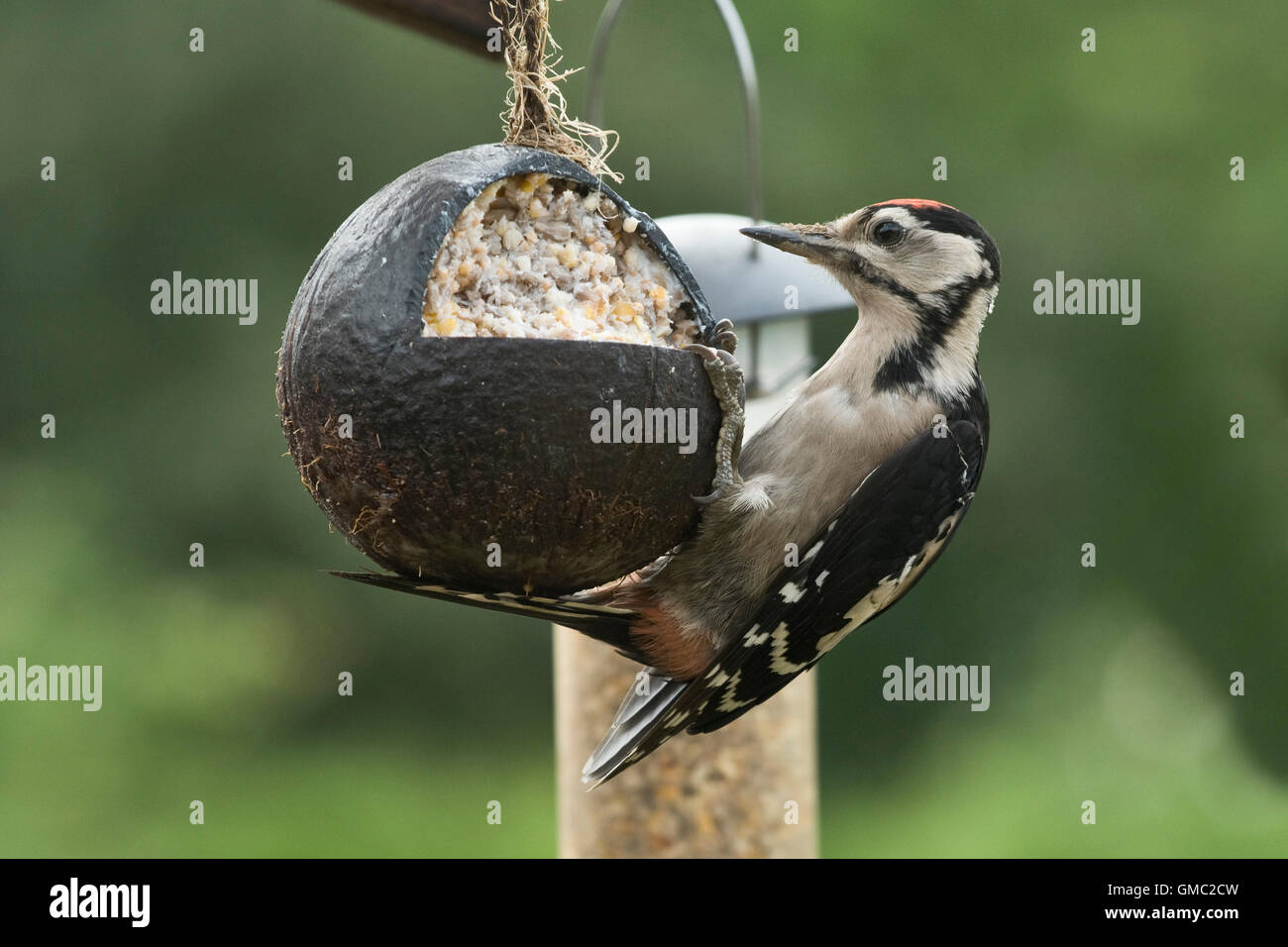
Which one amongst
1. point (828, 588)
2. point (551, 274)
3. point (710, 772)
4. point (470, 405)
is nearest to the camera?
point (470, 405)

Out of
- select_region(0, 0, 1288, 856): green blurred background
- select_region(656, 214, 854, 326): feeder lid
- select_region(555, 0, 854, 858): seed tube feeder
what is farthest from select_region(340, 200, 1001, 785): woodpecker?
select_region(0, 0, 1288, 856): green blurred background

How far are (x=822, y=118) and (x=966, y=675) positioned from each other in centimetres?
236

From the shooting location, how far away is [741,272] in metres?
3.15

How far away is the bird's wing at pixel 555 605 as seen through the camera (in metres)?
2.27

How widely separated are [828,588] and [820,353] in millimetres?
3519

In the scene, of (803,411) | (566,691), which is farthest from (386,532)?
(566,691)

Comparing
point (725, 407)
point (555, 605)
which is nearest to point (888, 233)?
point (725, 407)

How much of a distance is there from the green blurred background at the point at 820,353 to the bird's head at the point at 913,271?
3089 mm

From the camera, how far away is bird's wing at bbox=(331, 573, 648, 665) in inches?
89.4

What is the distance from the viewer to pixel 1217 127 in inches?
236

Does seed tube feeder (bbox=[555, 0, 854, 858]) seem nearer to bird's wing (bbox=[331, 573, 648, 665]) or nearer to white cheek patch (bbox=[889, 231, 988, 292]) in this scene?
white cheek patch (bbox=[889, 231, 988, 292])

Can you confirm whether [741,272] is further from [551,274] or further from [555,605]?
[555,605]

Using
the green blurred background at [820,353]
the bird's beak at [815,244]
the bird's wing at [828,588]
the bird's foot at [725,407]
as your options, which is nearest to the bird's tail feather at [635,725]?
the bird's wing at [828,588]

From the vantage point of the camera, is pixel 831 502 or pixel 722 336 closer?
pixel 722 336
